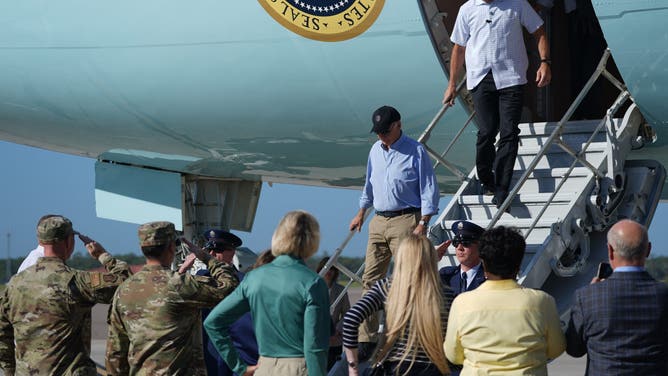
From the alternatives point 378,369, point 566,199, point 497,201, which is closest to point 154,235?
point 378,369

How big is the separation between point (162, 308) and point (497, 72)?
311 centimetres

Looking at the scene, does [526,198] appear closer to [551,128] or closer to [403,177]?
[551,128]

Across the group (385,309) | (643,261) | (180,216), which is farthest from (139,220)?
(643,261)

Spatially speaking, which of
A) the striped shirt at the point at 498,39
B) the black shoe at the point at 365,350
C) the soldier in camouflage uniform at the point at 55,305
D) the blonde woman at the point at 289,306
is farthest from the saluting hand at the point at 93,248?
the striped shirt at the point at 498,39

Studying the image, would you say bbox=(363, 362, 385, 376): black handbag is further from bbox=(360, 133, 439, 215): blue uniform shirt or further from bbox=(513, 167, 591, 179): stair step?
bbox=(513, 167, 591, 179): stair step

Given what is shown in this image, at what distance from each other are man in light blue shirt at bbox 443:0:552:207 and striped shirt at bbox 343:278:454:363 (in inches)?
96.3

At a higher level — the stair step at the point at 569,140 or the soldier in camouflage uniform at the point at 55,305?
the stair step at the point at 569,140

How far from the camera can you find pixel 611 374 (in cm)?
423

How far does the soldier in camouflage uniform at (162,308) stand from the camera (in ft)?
16.6

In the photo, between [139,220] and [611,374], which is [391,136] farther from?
[139,220]

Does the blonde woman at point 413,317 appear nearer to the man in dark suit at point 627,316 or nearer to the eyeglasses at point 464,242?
the man in dark suit at point 627,316

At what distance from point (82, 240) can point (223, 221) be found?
498 centimetres

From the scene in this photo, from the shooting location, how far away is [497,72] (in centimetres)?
717

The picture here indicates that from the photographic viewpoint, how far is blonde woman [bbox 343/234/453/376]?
14.9 ft
